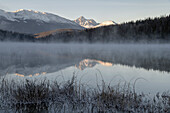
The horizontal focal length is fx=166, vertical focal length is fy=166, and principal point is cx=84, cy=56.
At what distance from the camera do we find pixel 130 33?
→ 343 feet

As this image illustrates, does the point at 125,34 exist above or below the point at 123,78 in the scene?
above

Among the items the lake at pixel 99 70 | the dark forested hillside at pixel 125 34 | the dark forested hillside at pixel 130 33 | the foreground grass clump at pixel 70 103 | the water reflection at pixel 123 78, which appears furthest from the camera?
the dark forested hillside at pixel 125 34

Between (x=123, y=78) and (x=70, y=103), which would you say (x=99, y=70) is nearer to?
(x=123, y=78)

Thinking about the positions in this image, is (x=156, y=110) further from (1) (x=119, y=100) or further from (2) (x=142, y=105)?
(1) (x=119, y=100)

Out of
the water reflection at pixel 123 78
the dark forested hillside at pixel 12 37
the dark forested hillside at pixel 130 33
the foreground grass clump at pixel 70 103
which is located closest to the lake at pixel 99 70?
the water reflection at pixel 123 78

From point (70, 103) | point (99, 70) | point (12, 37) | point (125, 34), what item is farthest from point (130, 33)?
point (12, 37)

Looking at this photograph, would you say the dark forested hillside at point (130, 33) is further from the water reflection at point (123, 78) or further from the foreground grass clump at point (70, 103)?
the foreground grass clump at point (70, 103)

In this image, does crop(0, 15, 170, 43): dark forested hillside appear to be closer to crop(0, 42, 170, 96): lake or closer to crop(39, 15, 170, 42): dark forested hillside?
crop(39, 15, 170, 42): dark forested hillside

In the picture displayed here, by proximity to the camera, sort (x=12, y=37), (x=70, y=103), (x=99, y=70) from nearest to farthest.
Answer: (x=70, y=103) → (x=99, y=70) → (x=12, y=37)

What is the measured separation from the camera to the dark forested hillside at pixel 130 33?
8638cm

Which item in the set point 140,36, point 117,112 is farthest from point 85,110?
point 140,36

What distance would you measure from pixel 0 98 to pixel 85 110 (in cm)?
423

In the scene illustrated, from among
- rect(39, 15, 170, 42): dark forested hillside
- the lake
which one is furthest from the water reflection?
rect(39, 15, 170, 42): dark forested hillside

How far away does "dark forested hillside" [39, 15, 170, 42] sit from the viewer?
86375 millimetres
